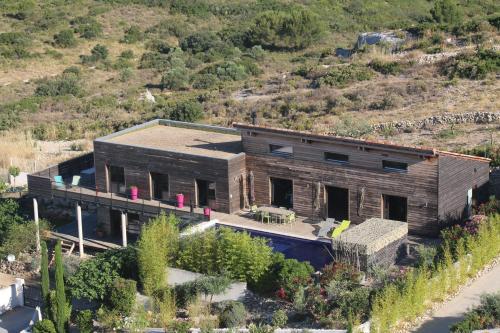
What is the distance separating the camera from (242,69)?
65.6m

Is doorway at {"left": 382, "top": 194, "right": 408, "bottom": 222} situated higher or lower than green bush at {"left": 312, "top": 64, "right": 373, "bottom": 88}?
lower

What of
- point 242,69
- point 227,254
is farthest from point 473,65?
point 227,254

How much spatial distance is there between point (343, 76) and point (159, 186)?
2338 cm

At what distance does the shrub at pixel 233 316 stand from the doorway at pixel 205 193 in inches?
276

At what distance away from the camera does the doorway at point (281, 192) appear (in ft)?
106

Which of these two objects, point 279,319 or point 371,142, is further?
point 371,142

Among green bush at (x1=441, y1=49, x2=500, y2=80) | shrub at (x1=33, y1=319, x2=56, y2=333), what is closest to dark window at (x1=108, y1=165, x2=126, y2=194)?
shrub at (x1=33, y1=319, x2=56, y2=333)

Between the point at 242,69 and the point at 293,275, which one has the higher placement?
the point at 242,69

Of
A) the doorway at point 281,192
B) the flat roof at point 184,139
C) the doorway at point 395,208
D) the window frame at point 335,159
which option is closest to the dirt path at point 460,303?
the doorway at point 395,208

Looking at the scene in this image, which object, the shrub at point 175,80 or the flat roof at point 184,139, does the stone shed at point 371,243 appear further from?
the shrub at point 175,80

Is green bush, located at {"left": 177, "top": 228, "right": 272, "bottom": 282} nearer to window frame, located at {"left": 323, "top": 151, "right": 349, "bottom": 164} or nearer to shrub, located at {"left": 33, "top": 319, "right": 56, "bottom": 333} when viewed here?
window frame, located at {"left": 323, "top": 151, "right": 349, "bottom": 164}

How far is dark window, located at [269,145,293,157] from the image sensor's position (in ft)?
104

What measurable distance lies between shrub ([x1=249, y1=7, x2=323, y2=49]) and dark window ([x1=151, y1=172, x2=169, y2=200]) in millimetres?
44307

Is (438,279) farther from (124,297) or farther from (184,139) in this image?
(184,139)
